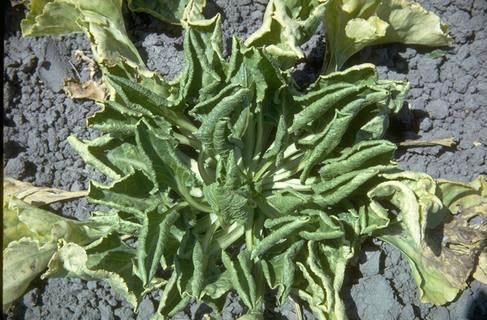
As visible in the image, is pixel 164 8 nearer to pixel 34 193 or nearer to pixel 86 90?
pixel 86 90

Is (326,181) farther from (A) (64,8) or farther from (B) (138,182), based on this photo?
(A) (64,8)

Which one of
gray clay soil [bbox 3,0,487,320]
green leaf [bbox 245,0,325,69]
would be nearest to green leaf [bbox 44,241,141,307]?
gray clay soil [bbox 3,0,487,320]

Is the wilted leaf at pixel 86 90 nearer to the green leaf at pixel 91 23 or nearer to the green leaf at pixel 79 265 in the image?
the green leaf at pixel 91 23

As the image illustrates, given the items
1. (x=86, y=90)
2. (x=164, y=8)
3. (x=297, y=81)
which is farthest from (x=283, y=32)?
(x=86, y=90)

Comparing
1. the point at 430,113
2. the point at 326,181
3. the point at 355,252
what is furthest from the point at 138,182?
the point at 430,113

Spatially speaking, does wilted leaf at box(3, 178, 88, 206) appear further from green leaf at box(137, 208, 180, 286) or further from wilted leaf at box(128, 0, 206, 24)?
wilted leaf at box(128, 0, 206, 24)

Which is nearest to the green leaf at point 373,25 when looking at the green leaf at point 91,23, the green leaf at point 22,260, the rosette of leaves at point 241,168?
the rosette of leaves at point 241,168
